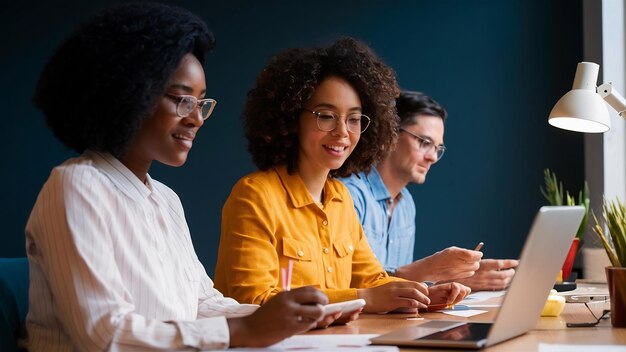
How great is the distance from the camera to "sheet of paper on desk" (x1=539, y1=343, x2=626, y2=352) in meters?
1.56

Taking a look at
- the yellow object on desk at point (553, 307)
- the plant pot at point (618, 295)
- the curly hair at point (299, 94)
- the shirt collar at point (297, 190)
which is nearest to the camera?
the plant pot at point (618, 295)

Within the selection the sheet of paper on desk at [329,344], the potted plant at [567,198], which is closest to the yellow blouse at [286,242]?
the sheet of paper on desk at [329,344]

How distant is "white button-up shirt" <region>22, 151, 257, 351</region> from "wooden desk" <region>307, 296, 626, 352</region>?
0.36m

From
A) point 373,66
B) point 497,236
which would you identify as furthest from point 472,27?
point 373,66

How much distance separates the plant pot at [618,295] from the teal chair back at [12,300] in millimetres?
1235

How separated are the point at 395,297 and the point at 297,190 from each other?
1.62 ft

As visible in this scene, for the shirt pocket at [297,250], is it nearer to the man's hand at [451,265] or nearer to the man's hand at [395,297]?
the man's hand at [395,297]

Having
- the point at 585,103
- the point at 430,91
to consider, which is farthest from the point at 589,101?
the point at 430,91

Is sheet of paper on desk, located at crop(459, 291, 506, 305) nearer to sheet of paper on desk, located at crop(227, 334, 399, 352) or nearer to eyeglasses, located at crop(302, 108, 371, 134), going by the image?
eyeglasses, located at crop(302, 108, 371, 134)

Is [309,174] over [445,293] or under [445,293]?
over

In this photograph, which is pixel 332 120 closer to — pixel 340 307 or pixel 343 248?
pixel 343 248

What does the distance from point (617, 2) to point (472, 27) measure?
2.56 feet

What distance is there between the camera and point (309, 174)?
8.32 ft

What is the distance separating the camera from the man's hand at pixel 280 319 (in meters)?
1.50
